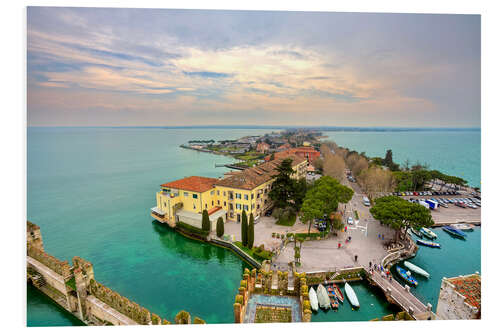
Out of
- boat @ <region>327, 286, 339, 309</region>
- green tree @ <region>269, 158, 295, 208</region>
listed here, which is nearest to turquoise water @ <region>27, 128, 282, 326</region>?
boat @ <region>327, 286, 339, 309</region>

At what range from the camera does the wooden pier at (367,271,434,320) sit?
26.3 feet

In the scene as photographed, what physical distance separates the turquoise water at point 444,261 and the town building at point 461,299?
415cm

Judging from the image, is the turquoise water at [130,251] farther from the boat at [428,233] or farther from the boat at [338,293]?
the boat at [428,233]

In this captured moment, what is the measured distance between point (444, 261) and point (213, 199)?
1397 centimetres

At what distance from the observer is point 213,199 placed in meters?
15.9

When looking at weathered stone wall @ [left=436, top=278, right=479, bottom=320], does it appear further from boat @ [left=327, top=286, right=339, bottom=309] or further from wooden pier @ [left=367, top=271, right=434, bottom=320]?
boat @ [left=327, top=286, right=339, bottom=309]

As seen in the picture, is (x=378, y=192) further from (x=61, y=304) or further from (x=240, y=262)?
(x=61, y=304)

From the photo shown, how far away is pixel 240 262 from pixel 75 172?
92.2ft

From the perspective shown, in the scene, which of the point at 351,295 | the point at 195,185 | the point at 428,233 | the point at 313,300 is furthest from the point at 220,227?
the point at 428,233

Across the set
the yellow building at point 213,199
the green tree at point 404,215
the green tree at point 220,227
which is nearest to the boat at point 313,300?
the green tree at point 220,227

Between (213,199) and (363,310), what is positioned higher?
(213,199)

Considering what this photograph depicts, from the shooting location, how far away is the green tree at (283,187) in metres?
15.2

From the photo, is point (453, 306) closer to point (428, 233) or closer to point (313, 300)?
point (313, 300)

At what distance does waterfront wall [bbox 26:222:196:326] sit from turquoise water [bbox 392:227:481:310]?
10.8 meters
